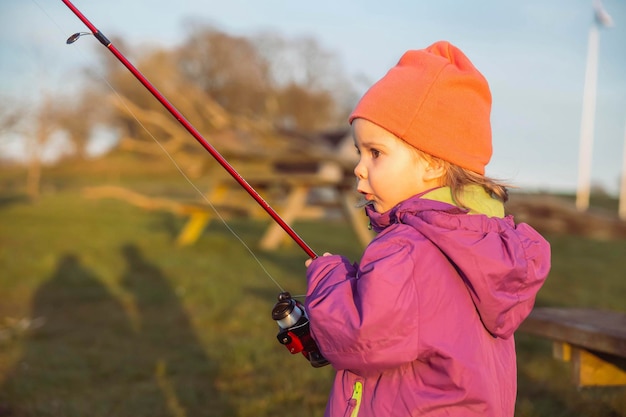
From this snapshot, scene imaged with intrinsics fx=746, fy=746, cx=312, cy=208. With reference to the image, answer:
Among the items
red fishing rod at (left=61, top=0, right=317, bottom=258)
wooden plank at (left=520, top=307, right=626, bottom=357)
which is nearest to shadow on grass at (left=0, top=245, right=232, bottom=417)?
wooden plank at (left=520, top=307, right=626, bottom=357)

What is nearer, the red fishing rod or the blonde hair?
the blonde hair

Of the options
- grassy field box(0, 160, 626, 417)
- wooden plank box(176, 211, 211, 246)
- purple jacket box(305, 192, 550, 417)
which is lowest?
wooden plank box(176, 211, 211, 246)

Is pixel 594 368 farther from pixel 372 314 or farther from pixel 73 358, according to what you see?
pixel 73 358

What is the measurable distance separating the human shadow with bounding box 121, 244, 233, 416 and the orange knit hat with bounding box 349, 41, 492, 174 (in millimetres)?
2231

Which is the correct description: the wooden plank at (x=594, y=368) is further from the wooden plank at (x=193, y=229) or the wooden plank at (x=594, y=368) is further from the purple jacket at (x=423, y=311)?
the wooden plank at (x=193, y=229)

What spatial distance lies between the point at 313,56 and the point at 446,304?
1212 inches

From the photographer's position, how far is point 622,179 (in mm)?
18188

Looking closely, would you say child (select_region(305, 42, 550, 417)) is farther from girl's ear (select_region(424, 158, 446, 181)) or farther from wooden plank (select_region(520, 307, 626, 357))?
wooden plank (select_region(520, 307, 626, 357))

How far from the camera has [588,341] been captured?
2764 mm

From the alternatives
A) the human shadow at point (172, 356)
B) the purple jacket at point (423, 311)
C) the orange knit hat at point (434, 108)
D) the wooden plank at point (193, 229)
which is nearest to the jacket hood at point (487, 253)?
the purple jacket at point (423, 311)

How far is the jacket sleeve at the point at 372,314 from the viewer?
1626 mm

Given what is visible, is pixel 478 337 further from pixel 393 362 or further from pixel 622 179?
pixel 622 179

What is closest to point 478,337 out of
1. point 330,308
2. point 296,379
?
point 330,308

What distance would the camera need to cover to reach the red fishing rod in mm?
2092
